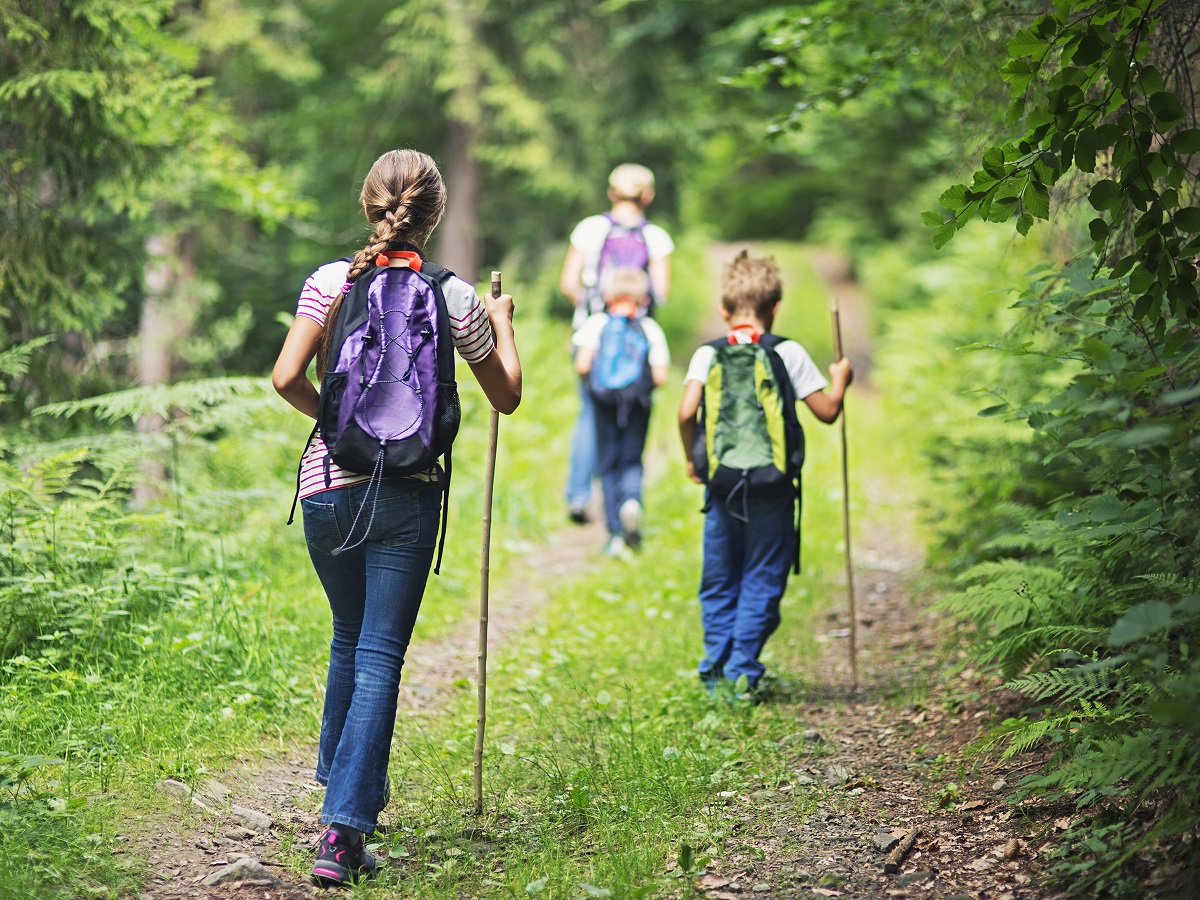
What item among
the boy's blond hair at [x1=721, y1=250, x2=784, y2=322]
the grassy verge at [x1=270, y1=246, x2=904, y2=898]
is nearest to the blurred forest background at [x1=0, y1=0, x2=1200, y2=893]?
the grassy verge at [x1=270, y1=246, x2=904, y2=898]

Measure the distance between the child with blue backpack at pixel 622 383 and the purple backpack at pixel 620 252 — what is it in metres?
0.10

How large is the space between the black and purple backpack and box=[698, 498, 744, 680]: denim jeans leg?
2.26m

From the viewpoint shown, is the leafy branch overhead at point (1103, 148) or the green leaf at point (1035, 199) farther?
the green leaf at point (1035, 199)

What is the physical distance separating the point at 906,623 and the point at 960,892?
133 inches

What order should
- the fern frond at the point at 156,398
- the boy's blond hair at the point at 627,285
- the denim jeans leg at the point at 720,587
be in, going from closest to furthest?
the denim jeans leg at the point at 720,587 → the fern frond at the point at 156,398 → the boy's blond hair at the point at 627,285

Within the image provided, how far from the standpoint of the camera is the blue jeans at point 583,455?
8.48 meters

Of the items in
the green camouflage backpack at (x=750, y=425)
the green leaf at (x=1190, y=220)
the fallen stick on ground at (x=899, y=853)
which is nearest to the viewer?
the green leaf at (x=1190, y=220)

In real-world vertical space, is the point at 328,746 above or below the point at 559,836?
above

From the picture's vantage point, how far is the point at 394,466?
3.32 meters

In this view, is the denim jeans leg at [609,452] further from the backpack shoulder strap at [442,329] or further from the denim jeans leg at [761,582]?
the backpack shoulder strap at [442,329]

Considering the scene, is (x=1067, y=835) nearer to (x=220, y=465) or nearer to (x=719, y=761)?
(x=719, y=761)

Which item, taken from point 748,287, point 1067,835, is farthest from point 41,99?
point 1067,835

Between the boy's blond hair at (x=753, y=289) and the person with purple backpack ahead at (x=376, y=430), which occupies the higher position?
the boy's blond hair at (x=753, y=289)

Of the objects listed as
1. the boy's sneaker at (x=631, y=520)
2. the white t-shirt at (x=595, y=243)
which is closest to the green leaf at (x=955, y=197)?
the white t-shirt at (x=595, y=243)
